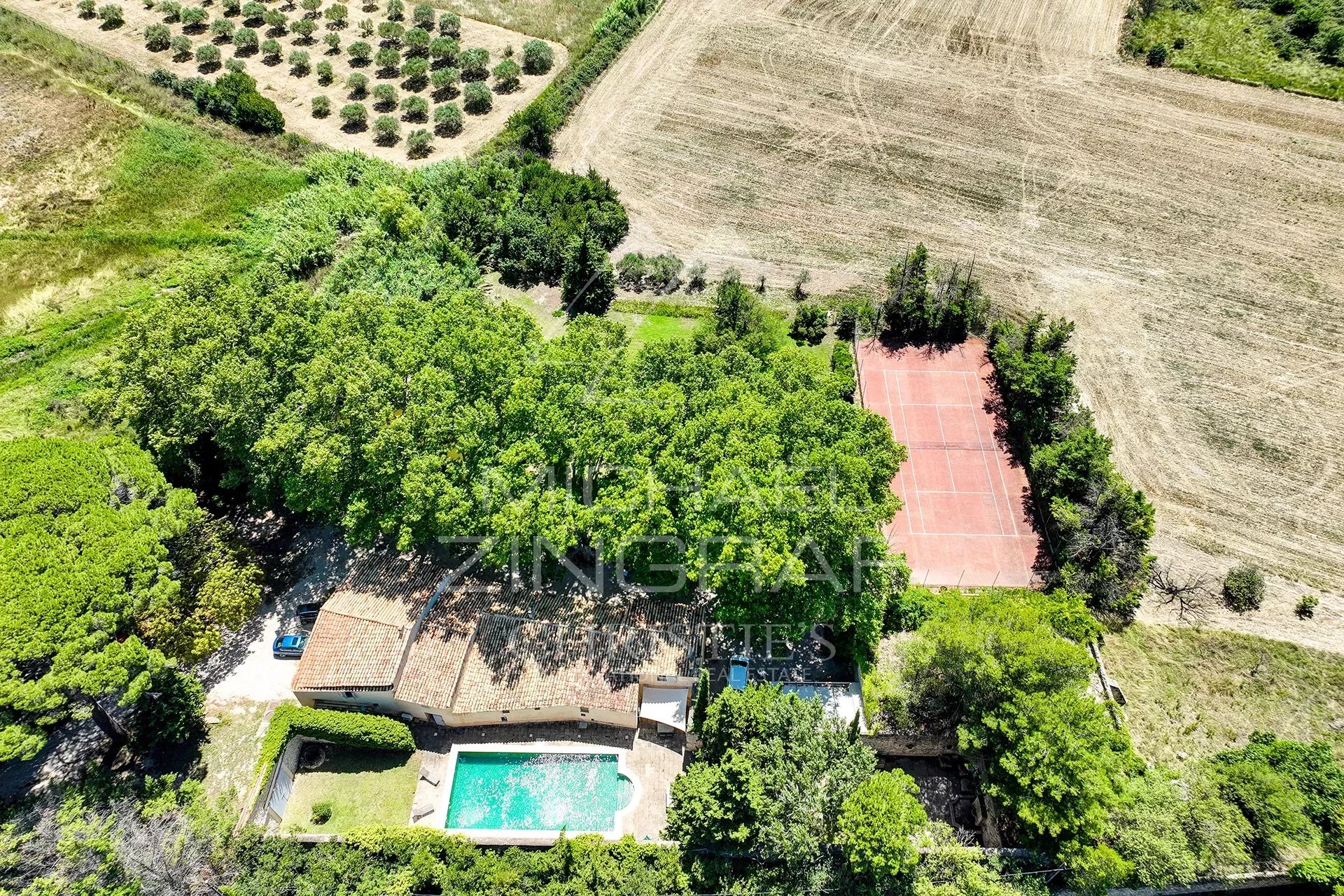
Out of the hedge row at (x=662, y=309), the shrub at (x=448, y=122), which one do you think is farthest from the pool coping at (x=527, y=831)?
the shrub at (x=448, y=122)

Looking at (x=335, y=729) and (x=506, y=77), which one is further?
(x=506, y=77)

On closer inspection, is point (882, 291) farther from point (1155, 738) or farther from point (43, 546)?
point (43, 546)

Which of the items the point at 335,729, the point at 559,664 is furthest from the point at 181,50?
the point at 559,664

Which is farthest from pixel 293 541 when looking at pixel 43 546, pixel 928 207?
pixel 928 207

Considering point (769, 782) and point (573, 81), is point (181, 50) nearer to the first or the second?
point (573, 81)

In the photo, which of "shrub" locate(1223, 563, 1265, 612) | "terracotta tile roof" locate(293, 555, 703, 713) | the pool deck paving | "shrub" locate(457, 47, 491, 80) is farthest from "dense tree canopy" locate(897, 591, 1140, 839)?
"shrub" locate(457, 47, 491, 80)

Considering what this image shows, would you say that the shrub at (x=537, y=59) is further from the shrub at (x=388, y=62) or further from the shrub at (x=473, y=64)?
the shrub at (x=388, y=62)

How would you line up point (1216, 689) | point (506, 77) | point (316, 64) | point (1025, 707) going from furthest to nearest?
point (316, 64) → point (506, 77) → point (1216, 689) → point (1025, 707)

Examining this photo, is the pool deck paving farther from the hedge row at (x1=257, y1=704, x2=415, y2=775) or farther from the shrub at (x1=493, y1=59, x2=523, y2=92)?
the shrub at (x1=493, y1=59, x2=523, y2=92)
